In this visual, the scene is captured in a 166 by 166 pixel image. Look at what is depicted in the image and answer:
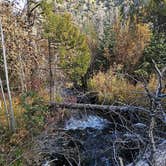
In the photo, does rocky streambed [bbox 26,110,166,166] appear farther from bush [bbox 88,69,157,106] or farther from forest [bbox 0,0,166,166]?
bush [bbox 88,69,157,106]

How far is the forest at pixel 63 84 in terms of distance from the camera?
6684 millimetres

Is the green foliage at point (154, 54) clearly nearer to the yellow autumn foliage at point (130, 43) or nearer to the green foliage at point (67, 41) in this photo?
the yellow autumn foliage at point (130, 43)

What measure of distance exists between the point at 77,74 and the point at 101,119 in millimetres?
2722

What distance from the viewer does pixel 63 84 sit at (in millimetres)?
10117

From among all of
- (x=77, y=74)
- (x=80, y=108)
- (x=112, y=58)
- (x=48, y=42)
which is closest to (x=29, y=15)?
(x=48, y=42)

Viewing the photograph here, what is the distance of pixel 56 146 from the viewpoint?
7.10 meters

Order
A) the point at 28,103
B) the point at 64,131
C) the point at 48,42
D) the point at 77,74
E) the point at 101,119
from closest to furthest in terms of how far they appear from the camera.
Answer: the point at 28,103
the point at 64,131
the point at 101,119
the point at 48,42
the point at 77,74

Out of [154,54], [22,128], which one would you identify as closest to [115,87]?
[154,54]

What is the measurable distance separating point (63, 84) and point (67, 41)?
4.72ft

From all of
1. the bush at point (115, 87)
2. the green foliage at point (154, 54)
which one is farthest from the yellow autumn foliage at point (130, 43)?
the bush at point (115, 87)

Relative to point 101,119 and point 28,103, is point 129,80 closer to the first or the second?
point 101,119

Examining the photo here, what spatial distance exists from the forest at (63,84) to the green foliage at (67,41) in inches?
1.1

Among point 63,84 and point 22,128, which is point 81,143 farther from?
point 63,84

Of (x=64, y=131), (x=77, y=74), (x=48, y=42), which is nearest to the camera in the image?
(x=64, y=131)
